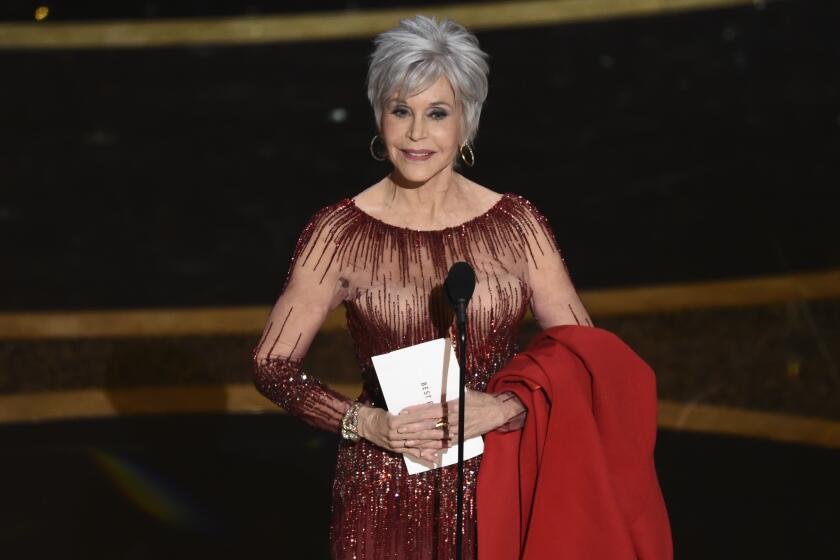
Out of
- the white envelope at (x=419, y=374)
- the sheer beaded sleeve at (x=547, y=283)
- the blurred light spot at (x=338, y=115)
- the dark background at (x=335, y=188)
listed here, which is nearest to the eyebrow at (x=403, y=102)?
the sheer beaded sleeve at (x=547, y=283)

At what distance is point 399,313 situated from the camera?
2.43 metres

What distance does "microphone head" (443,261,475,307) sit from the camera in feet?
7.09

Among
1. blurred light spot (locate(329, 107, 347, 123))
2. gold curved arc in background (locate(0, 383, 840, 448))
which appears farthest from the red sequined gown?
blurred light spot (locate(329, 107, 347, 123))

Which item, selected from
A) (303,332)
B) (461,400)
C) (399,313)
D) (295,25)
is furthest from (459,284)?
(295,25)

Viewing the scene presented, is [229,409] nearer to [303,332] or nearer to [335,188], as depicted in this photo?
[335,188]

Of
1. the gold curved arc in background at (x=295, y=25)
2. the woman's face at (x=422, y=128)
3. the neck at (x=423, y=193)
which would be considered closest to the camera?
the woman's face at (x=422, y=128)

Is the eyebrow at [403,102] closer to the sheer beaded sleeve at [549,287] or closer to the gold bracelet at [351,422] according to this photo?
the sheer beaded sleeve at [549,287]

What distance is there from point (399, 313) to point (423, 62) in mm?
447

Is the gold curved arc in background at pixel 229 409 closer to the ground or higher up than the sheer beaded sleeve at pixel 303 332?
closer to the ground

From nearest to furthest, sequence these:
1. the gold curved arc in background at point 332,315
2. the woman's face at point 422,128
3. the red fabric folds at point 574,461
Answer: the red fabric folds at point 574,461
the woman's face at point 422,128
the gold curved arc in background at point 332,315

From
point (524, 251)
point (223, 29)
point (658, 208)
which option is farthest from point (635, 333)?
point (524, 251)

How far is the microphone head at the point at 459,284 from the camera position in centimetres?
216

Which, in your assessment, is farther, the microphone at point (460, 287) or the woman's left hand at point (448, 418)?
the woman's left hand at point (448, 418)

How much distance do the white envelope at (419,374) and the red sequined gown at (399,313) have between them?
89 mm
